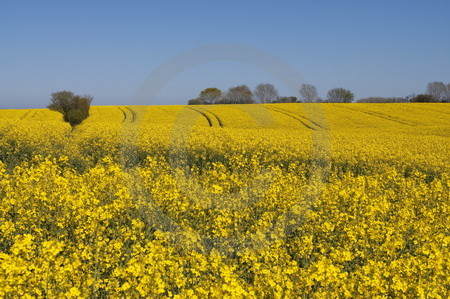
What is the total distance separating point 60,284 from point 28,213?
129 inches

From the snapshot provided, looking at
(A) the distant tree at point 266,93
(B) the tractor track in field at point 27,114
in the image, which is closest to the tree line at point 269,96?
(A) the distant tree at point 266,93

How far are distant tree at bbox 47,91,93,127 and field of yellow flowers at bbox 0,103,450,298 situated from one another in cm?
672

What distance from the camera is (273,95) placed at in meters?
85.7

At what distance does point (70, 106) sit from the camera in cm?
2995

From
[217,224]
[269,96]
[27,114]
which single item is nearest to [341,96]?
[269,96]

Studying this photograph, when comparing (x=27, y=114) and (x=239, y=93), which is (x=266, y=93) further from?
(x=27, y=114)

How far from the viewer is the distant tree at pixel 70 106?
96.1ft

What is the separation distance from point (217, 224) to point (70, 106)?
25958mm

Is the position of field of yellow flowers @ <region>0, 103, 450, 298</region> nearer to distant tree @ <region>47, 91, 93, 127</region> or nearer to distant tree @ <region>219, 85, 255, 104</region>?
distant tree @ <region>47, 91, 93, 127</region>

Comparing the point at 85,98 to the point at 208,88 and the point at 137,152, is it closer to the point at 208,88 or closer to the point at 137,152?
the point at 137,152

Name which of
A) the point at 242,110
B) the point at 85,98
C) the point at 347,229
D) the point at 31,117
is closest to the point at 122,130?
the point at 85,98

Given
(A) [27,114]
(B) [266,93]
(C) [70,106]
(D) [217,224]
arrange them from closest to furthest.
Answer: (D) [217,224]
(C) [70,106]
(A) [27,114]
(B) [266,93]

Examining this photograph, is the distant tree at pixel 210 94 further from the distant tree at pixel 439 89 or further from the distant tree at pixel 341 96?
the distant tree at pixel 439 89

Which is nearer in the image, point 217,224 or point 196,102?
point 217,224
